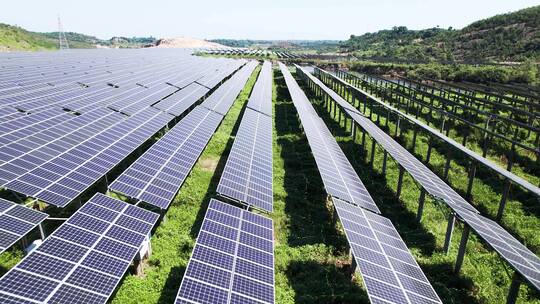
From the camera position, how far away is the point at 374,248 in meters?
12.5

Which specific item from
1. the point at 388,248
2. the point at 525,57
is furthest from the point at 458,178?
the point at 525,57

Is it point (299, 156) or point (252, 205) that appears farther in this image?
point (299, 156)

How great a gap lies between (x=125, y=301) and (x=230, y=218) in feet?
14.1

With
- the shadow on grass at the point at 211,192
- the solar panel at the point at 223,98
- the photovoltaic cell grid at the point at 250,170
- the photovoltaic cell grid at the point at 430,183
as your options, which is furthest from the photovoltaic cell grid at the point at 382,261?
the solar panel at the point at 223,98

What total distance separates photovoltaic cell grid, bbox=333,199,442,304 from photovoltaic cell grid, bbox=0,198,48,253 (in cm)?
1001

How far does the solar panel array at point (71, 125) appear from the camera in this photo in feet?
45.4

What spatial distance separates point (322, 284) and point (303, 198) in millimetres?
7134

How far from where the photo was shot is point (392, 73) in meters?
90.6

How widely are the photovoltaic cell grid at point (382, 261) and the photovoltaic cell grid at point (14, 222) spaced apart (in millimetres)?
10013

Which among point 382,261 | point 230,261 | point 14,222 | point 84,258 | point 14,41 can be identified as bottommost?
point 382,261

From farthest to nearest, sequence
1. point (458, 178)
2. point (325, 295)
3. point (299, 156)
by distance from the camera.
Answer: point (299, 156) → point (458, 178) → point (325, 295)

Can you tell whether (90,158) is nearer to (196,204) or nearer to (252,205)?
(196,204)

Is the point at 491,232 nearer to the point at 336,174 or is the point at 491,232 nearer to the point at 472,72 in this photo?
the point at 336,174

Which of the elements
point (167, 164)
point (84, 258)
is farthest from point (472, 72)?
point (84, 258)
